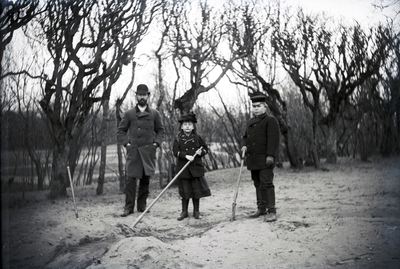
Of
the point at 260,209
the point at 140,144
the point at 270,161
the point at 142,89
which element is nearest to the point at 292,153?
the point at 260,209

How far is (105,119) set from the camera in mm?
5840

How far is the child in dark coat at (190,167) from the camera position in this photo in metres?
3.84

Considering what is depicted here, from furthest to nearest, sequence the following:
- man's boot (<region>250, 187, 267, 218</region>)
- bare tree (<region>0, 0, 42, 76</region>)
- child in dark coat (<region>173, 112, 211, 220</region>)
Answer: child in dark coat (<region>173, 112, 211, 220</region>) → man's boot (<region>250, 187, 267, 218</region>) → bare tree (<region>0, 0, 42, 76</region>)

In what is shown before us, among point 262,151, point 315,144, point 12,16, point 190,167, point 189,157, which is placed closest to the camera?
point 12,16

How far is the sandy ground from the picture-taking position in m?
2.36

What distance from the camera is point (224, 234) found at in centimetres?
299

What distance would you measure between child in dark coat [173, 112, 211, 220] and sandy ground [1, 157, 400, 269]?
0.93ft

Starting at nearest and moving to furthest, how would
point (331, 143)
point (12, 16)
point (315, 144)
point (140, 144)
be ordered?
1. point (12, 16)
2. point (140, 144)
3. point (331, 143)
4. point (315, 144)

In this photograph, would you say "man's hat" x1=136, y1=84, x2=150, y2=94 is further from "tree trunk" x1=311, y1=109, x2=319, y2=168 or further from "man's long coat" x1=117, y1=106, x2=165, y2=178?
"tree trunk" x1=311, y1=109, x2=319, y2=168

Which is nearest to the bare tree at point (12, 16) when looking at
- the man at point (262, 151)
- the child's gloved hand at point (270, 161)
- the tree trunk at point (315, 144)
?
the man at point (262, 151)

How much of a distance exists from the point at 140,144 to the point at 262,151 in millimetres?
1489

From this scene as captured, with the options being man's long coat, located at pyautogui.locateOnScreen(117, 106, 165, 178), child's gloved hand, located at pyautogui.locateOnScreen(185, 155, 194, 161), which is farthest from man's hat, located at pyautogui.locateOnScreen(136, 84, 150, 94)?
child's gloved hand, located at pyautogui.locateOnScreen(185, 155, 194, 161)

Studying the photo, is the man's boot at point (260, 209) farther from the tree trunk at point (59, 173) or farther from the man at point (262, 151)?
the tree trunk at point (59, 173)

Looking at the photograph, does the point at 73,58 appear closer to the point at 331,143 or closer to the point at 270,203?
the point at 270,203
